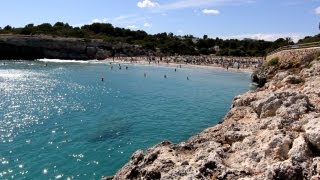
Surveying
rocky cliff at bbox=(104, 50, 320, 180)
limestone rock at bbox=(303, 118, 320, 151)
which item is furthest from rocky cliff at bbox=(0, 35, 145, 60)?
limestone rock at bbox=(303, 118, 320, 151)

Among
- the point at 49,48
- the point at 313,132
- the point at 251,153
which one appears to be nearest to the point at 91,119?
the point at 251,153

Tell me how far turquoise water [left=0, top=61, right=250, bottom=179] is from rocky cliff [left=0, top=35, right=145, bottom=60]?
62359 millimetres

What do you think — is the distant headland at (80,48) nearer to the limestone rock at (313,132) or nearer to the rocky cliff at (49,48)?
the rocky cliff at (49,48)

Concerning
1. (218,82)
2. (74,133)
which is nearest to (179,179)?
(74,133)

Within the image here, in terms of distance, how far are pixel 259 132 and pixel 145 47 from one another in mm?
163454

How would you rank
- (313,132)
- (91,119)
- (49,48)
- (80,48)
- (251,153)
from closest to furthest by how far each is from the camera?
(313,132) < (251,153) < (91,119) < (49,48) < (80,48)

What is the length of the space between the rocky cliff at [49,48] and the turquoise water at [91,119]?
62.4 metres

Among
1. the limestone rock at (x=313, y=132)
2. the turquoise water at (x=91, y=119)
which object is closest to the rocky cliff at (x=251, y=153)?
the limestone rock at (x=313, y=132)

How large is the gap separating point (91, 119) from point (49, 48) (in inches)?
4451

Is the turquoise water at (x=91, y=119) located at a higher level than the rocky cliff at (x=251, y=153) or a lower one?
lower

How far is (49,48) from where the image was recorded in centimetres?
15175

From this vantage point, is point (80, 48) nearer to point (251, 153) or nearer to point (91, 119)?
point (91, 119)

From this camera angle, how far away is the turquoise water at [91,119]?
29.4 meters

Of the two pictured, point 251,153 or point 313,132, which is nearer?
point 313,132
